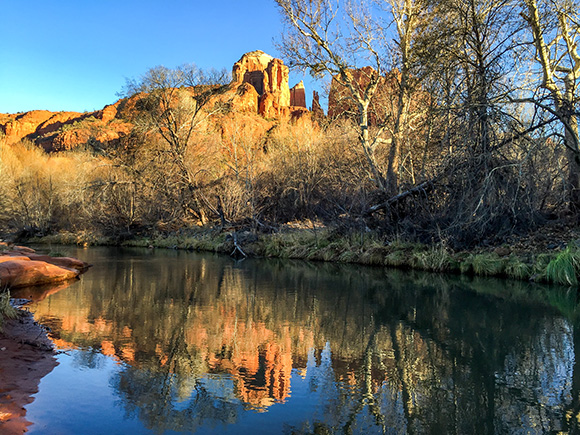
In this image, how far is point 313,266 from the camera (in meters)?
17.2

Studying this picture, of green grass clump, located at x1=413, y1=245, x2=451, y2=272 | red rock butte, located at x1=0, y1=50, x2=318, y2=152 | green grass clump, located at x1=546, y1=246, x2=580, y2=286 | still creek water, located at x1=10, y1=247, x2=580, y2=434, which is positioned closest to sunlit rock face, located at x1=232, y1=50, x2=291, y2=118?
red rock butte, located at x1=0, y1=50, x2=318, y2=152

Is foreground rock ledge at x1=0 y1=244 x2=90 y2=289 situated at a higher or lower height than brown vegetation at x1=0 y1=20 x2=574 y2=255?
lower

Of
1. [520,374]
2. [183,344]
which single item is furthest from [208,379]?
[520,374]

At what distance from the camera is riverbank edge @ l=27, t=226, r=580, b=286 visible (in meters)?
12.3

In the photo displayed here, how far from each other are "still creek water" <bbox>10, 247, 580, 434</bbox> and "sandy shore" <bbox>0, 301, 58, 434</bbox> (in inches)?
6.0

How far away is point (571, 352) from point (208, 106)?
26573mm

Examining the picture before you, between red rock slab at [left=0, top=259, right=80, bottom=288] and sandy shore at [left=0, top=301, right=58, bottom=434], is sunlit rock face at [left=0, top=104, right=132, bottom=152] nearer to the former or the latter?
red rock slab at [left=0, top=259, right=80, bottom=288]

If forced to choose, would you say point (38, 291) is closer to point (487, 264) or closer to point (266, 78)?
point (487, 264)

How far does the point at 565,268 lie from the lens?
38.3 ft

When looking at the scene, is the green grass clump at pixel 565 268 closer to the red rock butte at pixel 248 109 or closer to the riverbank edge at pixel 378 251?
the riverbank edge at pixel 378 251

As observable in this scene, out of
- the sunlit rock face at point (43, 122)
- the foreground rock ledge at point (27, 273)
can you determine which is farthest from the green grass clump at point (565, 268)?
the sunlit rock face at point (43, 122)

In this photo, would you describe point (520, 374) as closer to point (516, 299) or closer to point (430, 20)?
point (516, 299)

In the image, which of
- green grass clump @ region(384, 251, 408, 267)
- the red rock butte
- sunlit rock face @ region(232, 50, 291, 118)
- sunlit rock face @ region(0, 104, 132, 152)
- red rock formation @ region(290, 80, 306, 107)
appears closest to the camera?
green grass clump @ region(384, 251, 408, 267)

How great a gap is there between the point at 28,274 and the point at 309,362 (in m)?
9.10
